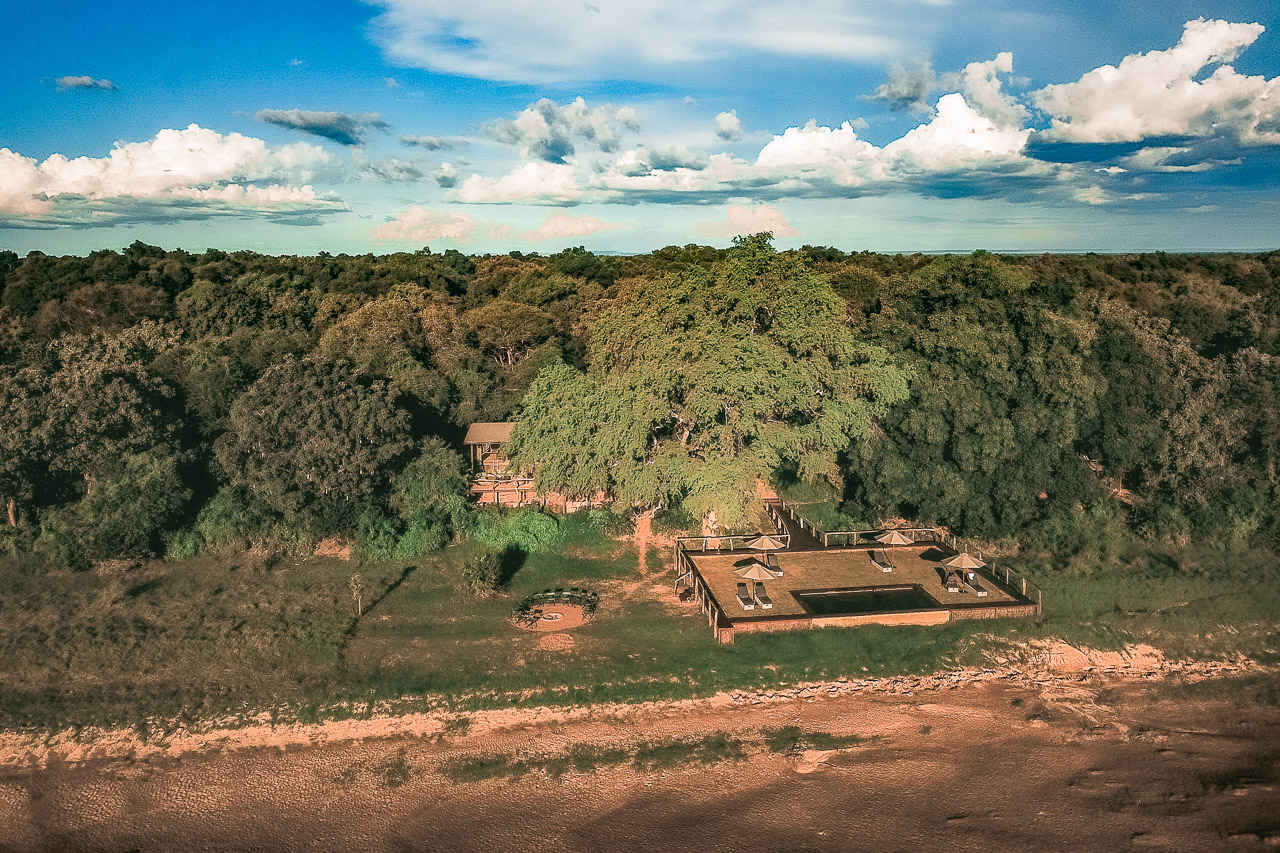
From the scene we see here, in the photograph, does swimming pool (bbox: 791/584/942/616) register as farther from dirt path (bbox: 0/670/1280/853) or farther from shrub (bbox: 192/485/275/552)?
shrub (bbox: 192/485/275/552)

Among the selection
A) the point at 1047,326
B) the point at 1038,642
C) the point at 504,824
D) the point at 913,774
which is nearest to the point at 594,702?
the point at 504,824

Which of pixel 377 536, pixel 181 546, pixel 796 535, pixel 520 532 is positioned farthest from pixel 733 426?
pixel 181 546

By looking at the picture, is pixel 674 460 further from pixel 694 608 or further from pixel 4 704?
pixel 4 704

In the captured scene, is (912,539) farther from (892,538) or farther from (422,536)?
(422,536)

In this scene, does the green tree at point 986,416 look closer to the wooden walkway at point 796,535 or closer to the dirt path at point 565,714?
the wooden walkway at point 796,535

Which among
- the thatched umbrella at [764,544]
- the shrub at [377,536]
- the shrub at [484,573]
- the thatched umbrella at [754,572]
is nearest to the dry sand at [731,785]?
the thatched umbrella at [754,572]

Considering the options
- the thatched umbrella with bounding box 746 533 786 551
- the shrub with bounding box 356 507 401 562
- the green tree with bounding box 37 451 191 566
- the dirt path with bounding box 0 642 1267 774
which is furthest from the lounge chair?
the green tree with bounding box 37 451 191 566
